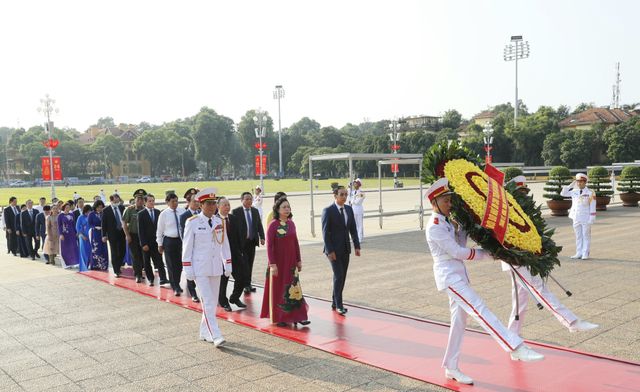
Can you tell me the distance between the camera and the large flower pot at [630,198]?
25.5m

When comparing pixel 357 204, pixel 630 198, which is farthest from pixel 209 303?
pixel 630 198

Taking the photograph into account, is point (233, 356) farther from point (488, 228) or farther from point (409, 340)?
point (488, 228)

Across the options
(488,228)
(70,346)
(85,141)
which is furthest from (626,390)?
(85,141)

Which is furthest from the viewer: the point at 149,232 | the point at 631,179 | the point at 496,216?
the point at 631,179

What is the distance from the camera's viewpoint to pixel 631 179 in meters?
25.9

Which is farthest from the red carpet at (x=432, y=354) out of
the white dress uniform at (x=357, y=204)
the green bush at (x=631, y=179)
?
the green bush at (x=631, y=179)

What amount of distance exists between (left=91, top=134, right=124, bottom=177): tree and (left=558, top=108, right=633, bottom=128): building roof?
7655cm

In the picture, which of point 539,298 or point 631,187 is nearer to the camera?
point 539,298

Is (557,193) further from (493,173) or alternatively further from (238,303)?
(493,173)

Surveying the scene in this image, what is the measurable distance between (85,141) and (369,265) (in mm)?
122182

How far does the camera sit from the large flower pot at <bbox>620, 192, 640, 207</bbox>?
2550cm

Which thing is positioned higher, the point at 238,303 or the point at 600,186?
the point at 600,186

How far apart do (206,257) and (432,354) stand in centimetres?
292

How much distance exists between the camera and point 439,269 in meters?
4.98
